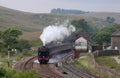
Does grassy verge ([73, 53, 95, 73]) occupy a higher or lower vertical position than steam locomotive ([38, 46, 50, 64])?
lower

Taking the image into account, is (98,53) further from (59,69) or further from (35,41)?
(35,41)

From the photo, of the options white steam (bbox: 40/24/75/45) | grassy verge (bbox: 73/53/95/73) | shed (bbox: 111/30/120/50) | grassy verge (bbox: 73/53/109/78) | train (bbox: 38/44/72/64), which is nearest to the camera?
grassy verge (bbox: 73/53/109/78)

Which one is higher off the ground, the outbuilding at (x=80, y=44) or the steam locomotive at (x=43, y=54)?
the steam locomotive at (x=43, y=54)

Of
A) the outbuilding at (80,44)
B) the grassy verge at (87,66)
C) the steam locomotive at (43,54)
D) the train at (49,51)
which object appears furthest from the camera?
the outbuilding at (80,44)

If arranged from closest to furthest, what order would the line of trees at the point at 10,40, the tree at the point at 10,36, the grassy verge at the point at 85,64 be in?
the grassy verge at the point at 85,64 → the line of trees at the point at 10,40 → the tree at the point at 10,36

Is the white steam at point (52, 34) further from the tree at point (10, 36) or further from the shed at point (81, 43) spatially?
the tree at point (10, 36)

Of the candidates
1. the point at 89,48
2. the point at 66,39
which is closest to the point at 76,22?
the point at 66,39

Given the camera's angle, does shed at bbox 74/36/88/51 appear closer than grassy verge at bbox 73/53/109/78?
No

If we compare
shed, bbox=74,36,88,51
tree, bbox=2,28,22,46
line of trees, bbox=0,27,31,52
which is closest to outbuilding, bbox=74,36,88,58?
shed, bbox=74,36,88,51

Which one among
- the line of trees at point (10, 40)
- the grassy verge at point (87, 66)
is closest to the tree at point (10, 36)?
the line of trees at point (10, 40)

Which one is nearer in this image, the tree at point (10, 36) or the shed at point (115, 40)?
the shed at point (115, 40)

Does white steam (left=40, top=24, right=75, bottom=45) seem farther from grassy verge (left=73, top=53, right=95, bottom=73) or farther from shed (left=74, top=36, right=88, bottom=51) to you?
grassy verge (left=73, top=53, right=95, bottom=73)

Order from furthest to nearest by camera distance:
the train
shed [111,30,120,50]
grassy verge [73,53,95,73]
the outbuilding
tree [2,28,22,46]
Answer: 1. tree [2,28,22,46]
2. shed [111,30,120,50]
3. the outbuilding
4. the train
5. grassy verge [73,53,95,73]

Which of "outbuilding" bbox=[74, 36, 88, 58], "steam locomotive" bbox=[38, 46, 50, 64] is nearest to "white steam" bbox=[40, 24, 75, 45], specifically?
"outbuilding" bbox=[74, 36, 88, 58]
